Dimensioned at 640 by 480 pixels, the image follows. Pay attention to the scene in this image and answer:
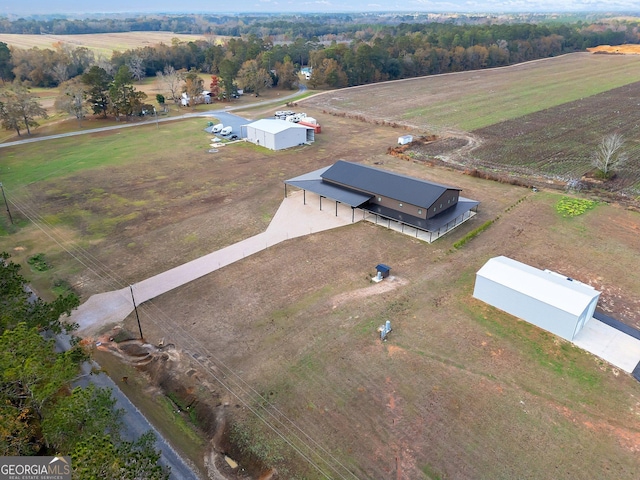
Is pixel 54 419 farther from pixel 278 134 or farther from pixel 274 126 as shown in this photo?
pixel 274 126

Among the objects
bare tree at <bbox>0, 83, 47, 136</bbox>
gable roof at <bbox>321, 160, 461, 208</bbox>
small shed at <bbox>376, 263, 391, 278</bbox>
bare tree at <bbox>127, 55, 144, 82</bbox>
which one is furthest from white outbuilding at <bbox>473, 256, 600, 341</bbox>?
bare tree at <bbox>127, 55, 144, 82</bbox>

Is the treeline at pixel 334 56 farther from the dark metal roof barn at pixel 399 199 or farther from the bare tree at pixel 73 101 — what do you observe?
the dark metal roof barn at pixel 399 199

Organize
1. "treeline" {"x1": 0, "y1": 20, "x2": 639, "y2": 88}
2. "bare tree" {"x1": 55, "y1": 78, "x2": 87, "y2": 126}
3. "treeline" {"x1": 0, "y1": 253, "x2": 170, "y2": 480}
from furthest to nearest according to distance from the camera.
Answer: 1. "treeline" {"x1": 0, "y1": 20, "x2": 639, "y2": 88}
2. "bare tree" {"x1": 55, "y1": 78, "x2": 87, "y2": 126}
3. "treeline" {"x1": 0, "y1": 253, "x2": 170, "y2": 480}

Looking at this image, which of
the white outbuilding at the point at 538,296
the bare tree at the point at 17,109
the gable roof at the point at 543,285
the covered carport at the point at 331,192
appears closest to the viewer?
the white outbuilding at the point at 538,296

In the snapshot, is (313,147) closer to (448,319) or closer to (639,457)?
(448,319)

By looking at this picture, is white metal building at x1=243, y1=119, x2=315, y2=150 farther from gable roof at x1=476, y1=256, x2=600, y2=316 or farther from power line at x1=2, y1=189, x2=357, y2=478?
gable roof at x1=476, y1=256, x2=600, y2=316

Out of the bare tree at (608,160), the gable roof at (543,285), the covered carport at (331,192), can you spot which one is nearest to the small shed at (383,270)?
the gable roof at (543,285)

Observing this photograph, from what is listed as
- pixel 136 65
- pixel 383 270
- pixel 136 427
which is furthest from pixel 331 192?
pixel 136 65
